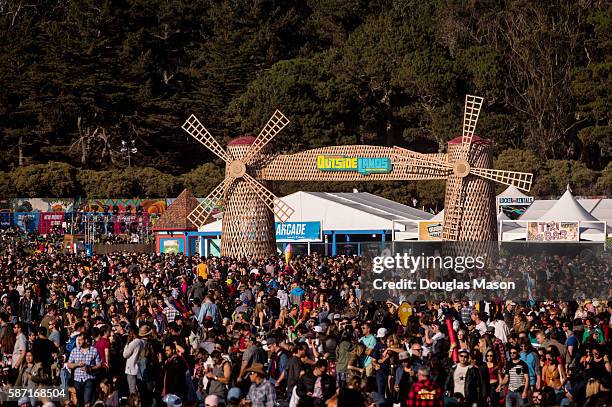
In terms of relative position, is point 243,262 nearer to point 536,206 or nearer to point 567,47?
point 536,206

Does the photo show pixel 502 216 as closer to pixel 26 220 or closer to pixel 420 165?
pixel 420 165

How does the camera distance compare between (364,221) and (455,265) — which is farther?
(364,221)

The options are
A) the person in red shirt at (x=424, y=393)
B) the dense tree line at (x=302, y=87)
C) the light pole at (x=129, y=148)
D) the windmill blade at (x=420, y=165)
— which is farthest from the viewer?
the light pole at (x=129, y=148)

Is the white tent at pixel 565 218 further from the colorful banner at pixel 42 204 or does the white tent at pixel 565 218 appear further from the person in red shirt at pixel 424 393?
the colorful banner at pixel 42 204

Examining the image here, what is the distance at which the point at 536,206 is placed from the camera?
45188mm

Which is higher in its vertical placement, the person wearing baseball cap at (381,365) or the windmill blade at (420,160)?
the windmill blade at (420,160)

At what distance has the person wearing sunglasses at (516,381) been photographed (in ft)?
52.2

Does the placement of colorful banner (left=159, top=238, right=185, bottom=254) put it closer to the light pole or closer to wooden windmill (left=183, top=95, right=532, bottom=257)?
wooden windmill (left=183, top=95, right=532, bottom=257)

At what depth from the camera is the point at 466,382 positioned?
15.7 metres

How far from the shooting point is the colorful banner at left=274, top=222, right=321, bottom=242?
44.0 metres

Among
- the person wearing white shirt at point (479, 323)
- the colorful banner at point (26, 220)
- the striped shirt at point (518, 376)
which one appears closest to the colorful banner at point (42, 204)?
the colorful banner at point (26, 220)

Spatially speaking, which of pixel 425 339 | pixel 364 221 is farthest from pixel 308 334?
pixel 364 221

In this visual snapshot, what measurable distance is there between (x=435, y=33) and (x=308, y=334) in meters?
63.3

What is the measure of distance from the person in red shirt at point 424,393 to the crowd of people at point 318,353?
0.04 ft
